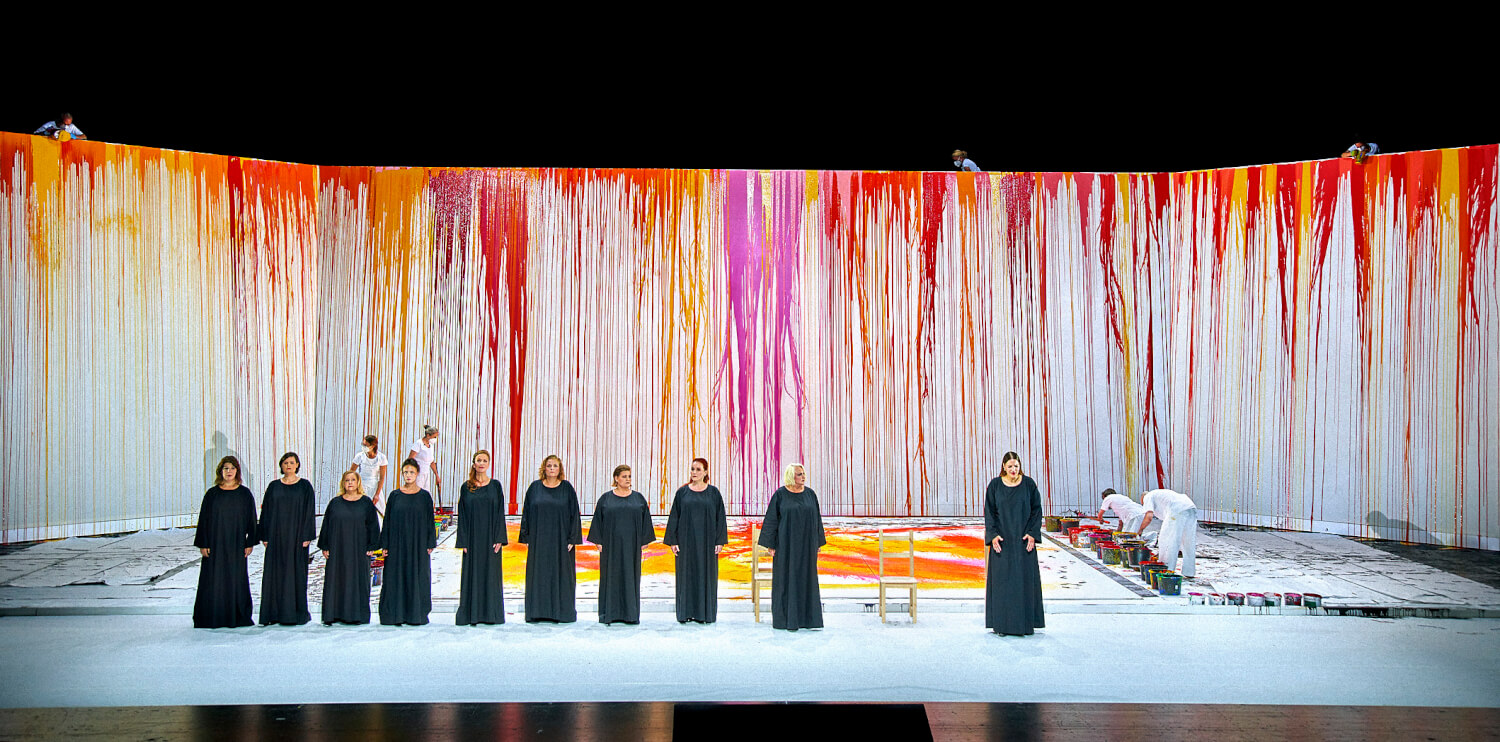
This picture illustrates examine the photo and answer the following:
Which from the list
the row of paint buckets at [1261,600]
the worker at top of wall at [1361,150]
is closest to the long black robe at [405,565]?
the row of paint buckets at [1261,600]

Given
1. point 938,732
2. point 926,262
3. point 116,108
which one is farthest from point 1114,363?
point 116,108

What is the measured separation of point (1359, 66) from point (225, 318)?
994 cm

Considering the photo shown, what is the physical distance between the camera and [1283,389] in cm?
968

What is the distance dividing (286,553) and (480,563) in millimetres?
1092

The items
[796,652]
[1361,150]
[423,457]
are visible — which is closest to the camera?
[796,652]

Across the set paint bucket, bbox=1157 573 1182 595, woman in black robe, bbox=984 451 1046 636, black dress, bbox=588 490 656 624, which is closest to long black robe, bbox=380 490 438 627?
black dress, bbox=588 490 656 624

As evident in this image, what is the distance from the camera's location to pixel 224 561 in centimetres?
600

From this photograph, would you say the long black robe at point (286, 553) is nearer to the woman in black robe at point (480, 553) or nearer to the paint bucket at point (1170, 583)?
the woman in black robe at point (480, 553)

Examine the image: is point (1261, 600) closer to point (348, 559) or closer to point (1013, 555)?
point (1013, 555)

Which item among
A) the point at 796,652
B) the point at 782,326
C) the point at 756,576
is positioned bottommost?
the point at 796,652

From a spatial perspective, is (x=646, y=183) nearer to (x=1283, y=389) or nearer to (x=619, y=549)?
(x=619, y=549)

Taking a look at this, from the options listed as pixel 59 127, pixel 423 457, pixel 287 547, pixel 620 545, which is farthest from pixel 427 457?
pixel 59 127

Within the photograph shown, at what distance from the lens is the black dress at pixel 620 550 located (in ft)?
20.1

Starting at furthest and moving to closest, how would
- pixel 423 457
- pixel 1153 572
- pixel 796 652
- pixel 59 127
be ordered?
1. pixel 423 457
2. pixel 59 127
3. pixel 1153 572
4. pixel 796 652
